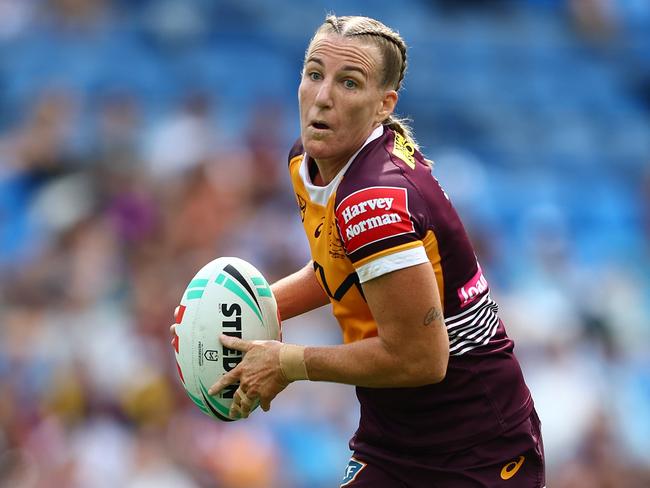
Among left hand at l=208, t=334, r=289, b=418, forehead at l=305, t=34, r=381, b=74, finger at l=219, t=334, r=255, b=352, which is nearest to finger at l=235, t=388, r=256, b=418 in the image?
left hand at l=208, t=334, r=289, b=418

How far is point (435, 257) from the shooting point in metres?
4.41

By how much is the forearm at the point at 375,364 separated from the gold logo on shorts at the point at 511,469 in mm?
596

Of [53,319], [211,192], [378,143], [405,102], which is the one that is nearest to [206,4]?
[405,102]

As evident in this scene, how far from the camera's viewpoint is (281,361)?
4398mm

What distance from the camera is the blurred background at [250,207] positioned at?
854 centimetres

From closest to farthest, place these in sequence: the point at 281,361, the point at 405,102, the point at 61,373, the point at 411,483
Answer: the point at 281,361 < the point at 411,483 < the point at 61,373 < the point at 405,102

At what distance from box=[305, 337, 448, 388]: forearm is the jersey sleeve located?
27 cm

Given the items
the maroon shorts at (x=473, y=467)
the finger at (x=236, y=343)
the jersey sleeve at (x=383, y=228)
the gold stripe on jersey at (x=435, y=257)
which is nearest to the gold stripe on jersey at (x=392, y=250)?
the jersey sleeve at (x=383, y=228)

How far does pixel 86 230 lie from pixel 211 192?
1181 mm

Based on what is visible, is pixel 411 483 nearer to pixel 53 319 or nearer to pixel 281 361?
pixel 281 361

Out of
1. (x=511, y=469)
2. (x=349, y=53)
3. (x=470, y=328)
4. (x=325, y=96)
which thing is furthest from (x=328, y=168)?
(x=511, y=469)

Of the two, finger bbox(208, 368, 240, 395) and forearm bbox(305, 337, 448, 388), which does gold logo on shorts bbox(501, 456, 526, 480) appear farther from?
finger bbox(208, 368, 240, 395)

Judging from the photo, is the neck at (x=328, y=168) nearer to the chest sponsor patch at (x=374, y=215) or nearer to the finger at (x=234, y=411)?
the chest sponsor patch at (x=374, y=215)

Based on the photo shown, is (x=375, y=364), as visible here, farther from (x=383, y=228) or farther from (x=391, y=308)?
(x=383, y=228)
